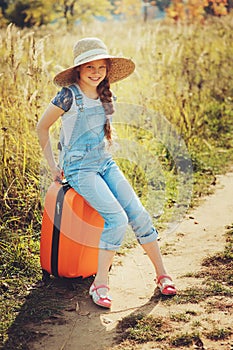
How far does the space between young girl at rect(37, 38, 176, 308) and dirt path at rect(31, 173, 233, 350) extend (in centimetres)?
12

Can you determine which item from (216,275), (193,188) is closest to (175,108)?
(193,188)

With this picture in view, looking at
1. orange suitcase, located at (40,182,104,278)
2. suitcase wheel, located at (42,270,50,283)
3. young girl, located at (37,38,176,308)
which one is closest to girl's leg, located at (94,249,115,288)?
young girl, located at (37,38,176,308)

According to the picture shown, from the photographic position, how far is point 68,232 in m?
3.40

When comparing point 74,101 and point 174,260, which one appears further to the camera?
point 174,260

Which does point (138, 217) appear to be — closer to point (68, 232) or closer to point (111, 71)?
point (68, 232)

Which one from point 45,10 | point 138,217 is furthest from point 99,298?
point 45,10

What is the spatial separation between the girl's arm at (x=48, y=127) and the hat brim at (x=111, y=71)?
198mm

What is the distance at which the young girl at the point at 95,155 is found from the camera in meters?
3.35

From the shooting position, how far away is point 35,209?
428 cm

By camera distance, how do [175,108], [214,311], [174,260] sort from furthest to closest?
[175,108]
[174,260]
[214,311]

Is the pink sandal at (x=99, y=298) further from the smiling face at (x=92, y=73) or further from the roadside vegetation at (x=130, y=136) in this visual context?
the smiling face at (x=92, y=73)

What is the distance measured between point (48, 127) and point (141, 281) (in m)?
1.11

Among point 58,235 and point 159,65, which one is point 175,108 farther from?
point 58,235

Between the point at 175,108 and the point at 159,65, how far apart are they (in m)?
0.79
